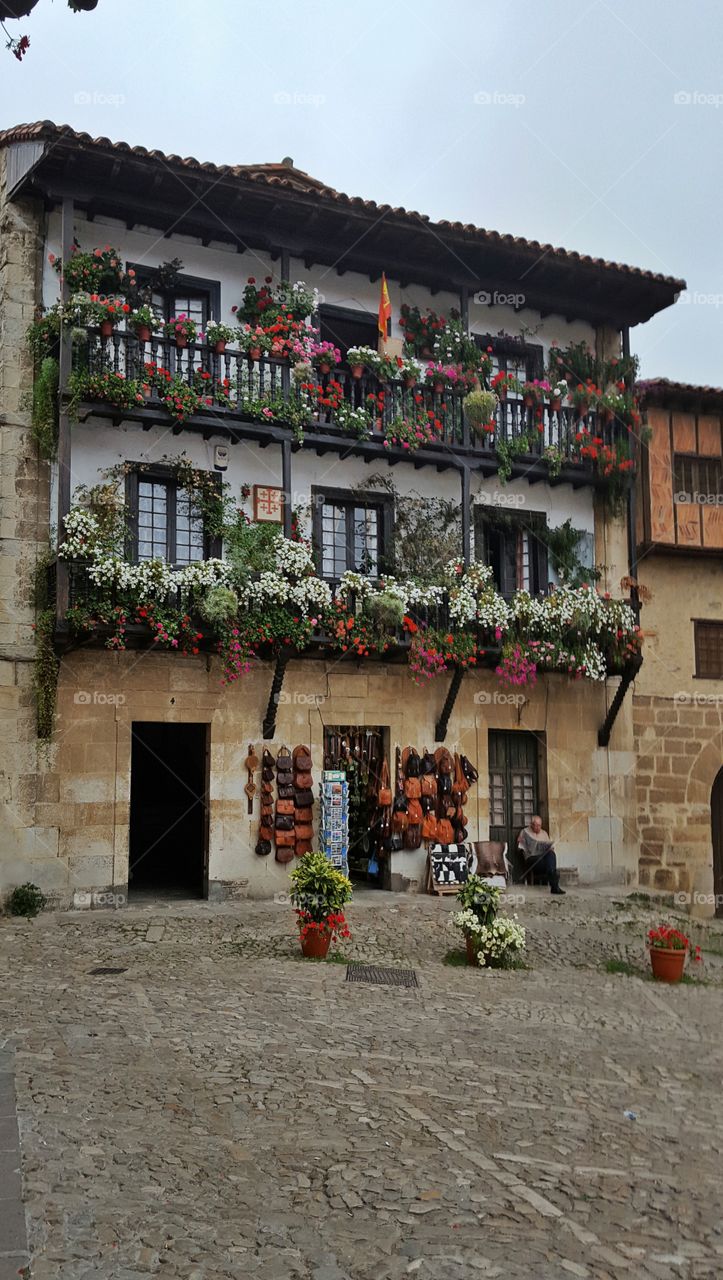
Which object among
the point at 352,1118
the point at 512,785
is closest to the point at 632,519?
the point at 512,785

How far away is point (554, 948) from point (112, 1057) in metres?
6.64

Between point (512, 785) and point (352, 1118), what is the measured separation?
35.3ft

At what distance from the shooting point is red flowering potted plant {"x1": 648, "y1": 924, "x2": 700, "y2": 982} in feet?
37.0

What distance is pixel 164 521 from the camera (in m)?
14.3

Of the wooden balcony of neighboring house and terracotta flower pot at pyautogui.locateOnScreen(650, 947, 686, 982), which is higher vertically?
the wooden balcony of neighboring house

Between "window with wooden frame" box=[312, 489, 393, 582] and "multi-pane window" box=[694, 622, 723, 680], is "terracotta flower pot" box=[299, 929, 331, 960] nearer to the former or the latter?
"window with wooden frame" box=[312, 489, 393, 582]

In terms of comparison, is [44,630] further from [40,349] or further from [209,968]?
[209,968]

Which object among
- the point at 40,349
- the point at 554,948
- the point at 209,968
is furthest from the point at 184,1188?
the point at 40,349

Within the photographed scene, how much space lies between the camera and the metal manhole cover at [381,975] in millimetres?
9898

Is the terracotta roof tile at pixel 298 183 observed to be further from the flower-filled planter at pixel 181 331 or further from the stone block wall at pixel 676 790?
the stone block wall at pixel 676 790

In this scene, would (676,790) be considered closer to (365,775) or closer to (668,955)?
(365,775)

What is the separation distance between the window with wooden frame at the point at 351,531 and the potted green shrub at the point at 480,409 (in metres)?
1.77

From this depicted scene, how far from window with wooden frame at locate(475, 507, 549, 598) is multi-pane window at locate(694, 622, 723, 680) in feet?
10.3

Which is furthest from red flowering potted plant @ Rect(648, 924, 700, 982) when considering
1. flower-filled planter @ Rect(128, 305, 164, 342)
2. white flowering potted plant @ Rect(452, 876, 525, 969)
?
flower-filled planter @ Rect(128, 305, 164, 342)
